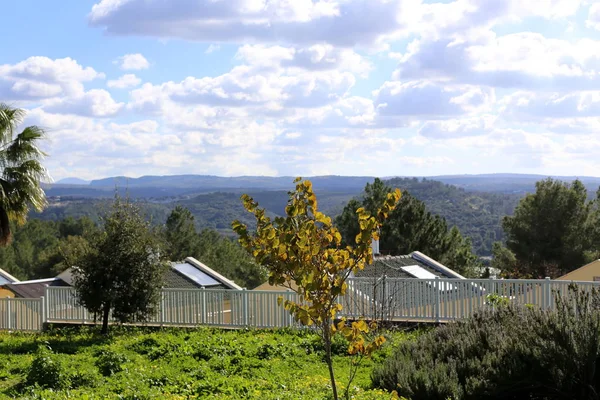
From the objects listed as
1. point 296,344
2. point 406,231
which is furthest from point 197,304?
point 406,231

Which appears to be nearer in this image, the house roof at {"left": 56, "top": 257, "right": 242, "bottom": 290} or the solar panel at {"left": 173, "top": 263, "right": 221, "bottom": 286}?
the house roof at {"left": 56, "top": 257, "right": 242, "bottom": 290}

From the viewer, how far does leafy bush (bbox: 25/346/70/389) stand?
33.1ft

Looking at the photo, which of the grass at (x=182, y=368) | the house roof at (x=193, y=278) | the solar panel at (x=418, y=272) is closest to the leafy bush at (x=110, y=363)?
the grass at (x=182, y=368)

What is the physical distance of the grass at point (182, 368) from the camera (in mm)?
9578

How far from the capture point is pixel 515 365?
8.93 m

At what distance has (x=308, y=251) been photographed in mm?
6422

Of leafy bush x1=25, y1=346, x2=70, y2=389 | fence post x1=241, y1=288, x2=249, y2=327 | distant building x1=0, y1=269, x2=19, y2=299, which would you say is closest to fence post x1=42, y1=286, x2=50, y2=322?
distant building x1=0, y1=269, x2=19, y2=299

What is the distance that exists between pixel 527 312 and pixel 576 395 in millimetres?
1688

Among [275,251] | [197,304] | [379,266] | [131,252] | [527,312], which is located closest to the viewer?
[275,251]

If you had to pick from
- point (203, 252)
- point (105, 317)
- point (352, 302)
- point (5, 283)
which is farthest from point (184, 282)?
point (203, 252)

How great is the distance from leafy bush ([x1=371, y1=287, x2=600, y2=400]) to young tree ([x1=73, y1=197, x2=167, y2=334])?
25.7 ft

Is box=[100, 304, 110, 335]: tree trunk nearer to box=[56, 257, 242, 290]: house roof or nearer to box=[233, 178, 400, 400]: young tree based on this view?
box=[56, 257, 242, 290]: house roof

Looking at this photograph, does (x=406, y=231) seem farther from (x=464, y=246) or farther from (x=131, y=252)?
(x=131, y=252)

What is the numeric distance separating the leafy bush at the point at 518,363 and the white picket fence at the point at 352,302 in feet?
17.2
